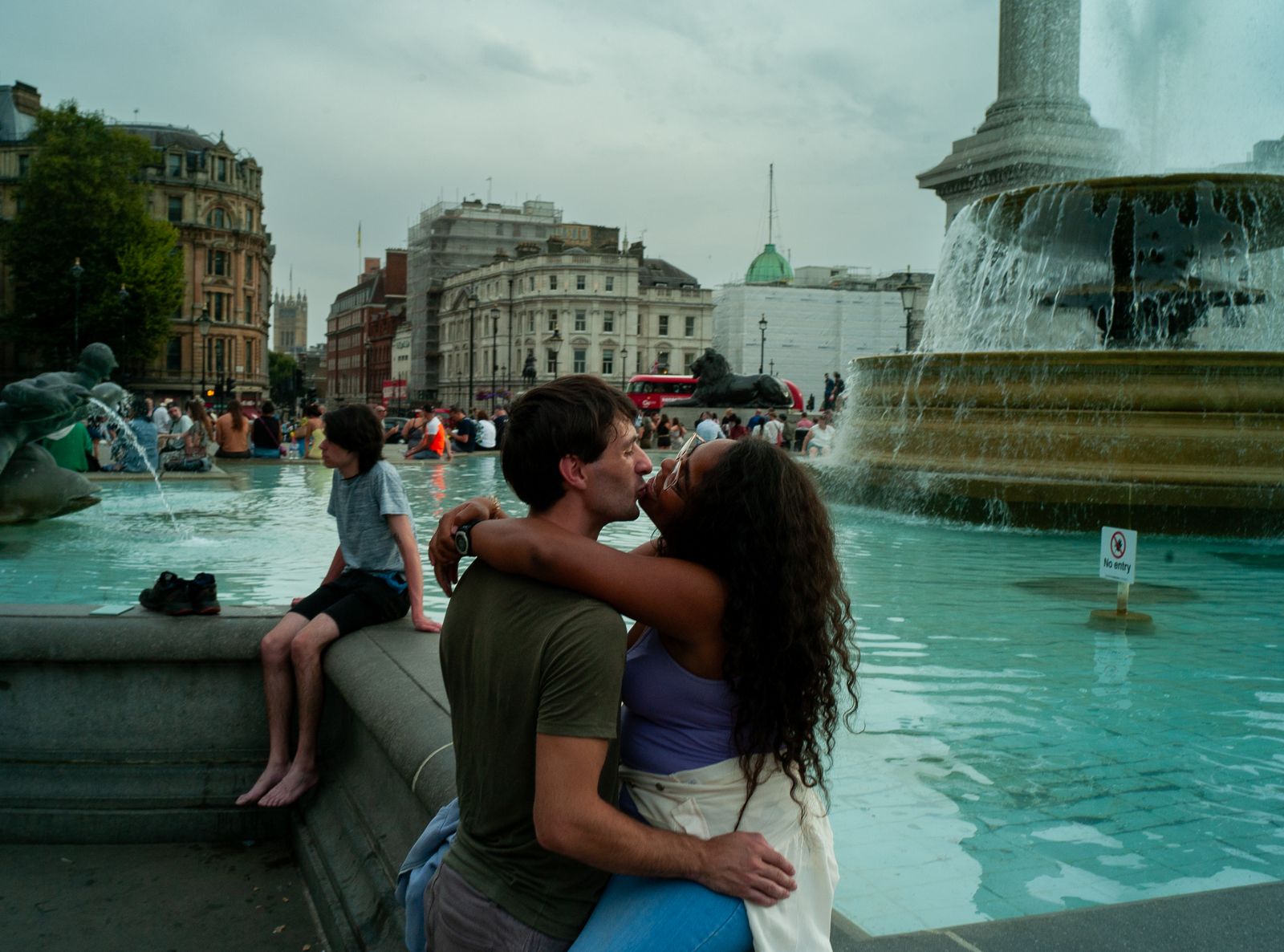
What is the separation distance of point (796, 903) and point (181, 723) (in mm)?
2434

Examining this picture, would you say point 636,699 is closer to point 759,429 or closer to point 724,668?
point 724,668

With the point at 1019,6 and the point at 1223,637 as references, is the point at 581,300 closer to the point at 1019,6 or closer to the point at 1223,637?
the point at 1019,6

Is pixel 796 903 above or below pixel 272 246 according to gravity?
below

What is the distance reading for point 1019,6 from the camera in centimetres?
3591

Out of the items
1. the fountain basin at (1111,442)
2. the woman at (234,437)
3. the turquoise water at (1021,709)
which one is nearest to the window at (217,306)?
the woman at (234,437)

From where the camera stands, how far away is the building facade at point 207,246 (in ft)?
240

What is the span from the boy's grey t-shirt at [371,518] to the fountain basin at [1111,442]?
7443 mm

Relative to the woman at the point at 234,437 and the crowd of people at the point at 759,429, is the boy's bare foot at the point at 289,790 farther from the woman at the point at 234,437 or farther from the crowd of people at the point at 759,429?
the crowd of people at the point at 759,429

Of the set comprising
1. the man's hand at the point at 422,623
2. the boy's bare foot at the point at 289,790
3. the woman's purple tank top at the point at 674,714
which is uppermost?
the woman's purple tank top at the point at 674,714

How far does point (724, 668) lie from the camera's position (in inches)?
72.9

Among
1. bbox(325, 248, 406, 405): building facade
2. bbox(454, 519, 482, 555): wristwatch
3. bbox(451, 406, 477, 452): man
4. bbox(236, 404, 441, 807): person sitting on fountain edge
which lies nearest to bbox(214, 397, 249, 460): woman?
bbox(451, 406, 477, 452): man

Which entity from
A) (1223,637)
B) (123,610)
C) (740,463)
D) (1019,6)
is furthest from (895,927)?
(1019,6)

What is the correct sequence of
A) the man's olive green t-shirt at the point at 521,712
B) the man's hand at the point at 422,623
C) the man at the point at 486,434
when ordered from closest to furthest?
the man's olive green t-shirt at the point at 521,712
the man's hand at the point at 422,623
the man at the point at 486,434

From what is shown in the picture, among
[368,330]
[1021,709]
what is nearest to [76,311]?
[1021,709]
